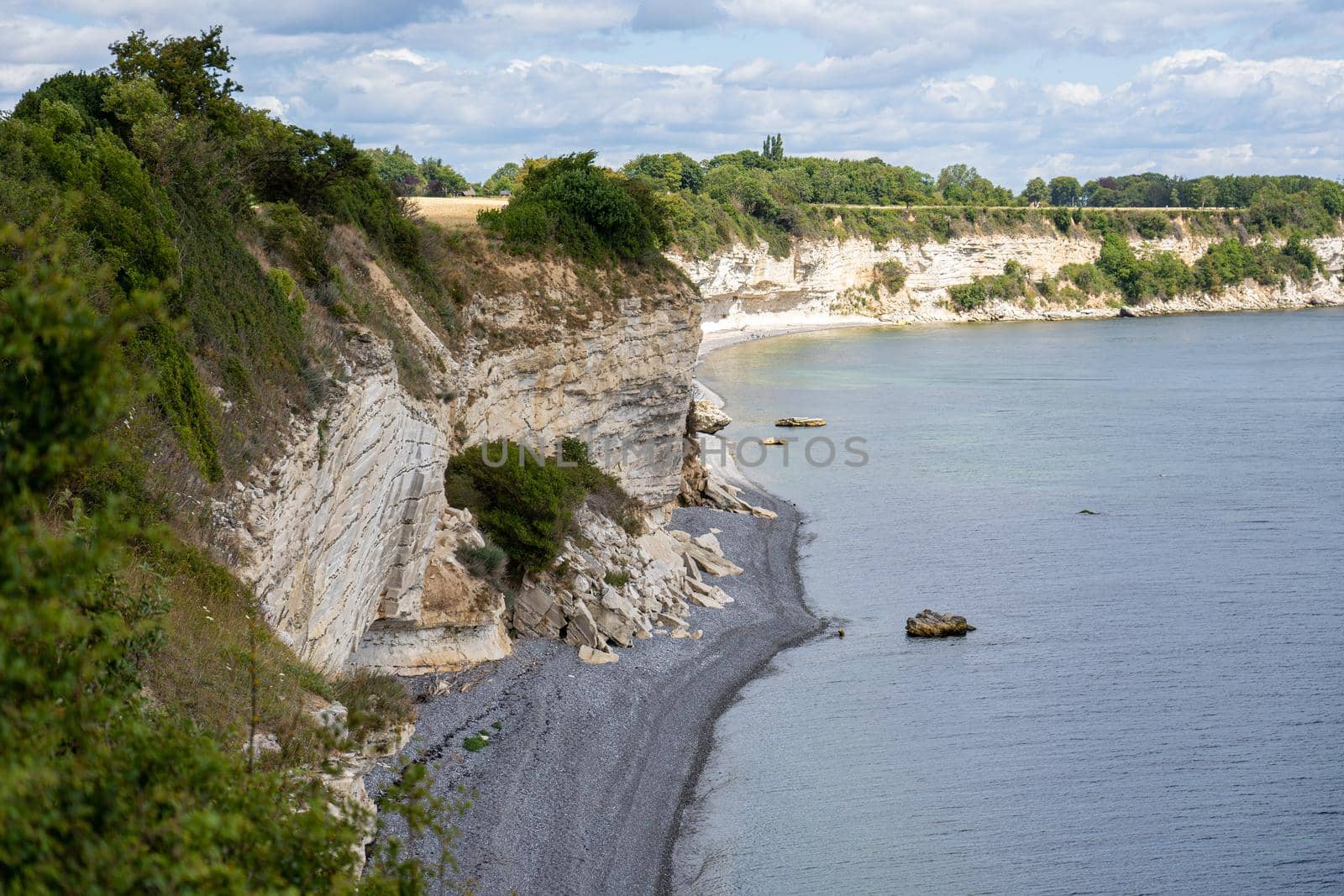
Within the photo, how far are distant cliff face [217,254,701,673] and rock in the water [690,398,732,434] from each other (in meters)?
5.05

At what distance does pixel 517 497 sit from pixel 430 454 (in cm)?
617

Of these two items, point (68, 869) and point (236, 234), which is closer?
point (68, 869)

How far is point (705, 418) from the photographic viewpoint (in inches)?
2144

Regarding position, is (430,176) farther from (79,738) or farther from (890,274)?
(79,738)

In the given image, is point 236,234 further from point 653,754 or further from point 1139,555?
point 1139,555

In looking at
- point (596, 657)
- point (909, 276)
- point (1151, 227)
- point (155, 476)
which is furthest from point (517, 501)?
point (1151, 227)

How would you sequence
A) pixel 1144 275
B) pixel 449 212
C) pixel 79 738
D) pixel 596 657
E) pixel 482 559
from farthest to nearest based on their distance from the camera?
pixel 1144 275, pixel 449 212, pixel 596 657, pixel 482 559, pixel 79 738

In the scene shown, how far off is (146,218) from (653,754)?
16.0m

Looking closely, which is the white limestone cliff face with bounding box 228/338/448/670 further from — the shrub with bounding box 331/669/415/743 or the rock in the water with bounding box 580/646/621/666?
the rock in the water with bounding box 580/646/621/666

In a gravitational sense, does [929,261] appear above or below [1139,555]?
above

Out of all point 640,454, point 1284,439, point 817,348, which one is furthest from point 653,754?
point 817,348

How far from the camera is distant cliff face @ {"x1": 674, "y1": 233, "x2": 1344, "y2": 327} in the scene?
458 feet

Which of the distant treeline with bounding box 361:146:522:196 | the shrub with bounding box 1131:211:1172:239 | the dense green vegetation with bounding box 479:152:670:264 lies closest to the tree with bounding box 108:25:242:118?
the dense green vegetation with bounding box 479:152:670:264

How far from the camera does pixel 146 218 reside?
1892 centimetres
